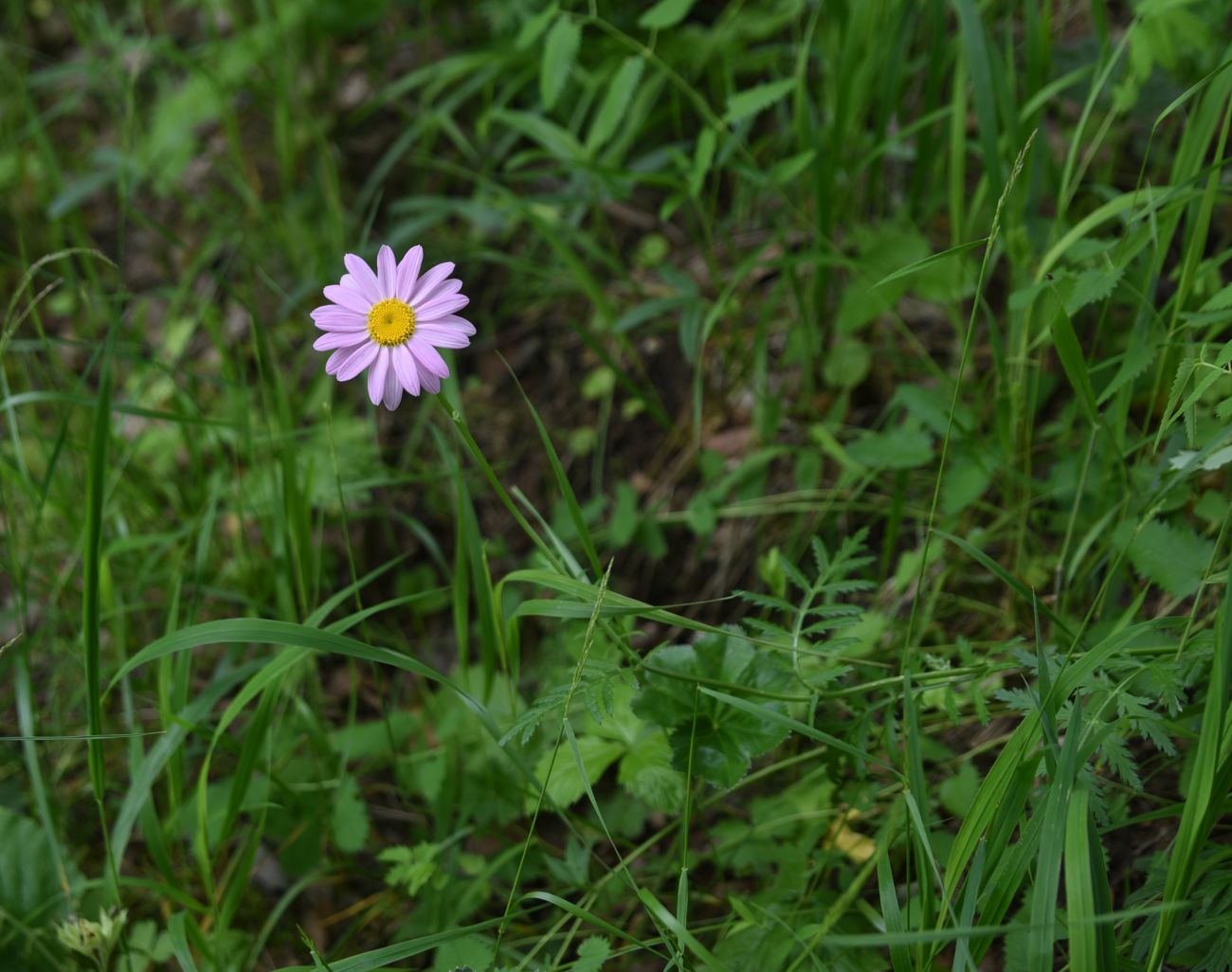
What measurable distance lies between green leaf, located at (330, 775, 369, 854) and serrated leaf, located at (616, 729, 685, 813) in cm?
44

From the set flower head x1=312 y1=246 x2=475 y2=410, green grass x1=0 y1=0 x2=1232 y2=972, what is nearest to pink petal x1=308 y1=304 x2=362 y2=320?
flower head x1=312 y1=246 x2=475 y2=410

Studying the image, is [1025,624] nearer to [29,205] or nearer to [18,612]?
[18,612]

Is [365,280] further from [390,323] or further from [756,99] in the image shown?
[756,99]

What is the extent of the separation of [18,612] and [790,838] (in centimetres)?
137

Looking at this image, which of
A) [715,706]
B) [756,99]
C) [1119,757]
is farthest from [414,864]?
[756,99]

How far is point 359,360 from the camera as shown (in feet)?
3.53

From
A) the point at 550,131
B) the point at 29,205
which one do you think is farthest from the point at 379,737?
the point at 29,205

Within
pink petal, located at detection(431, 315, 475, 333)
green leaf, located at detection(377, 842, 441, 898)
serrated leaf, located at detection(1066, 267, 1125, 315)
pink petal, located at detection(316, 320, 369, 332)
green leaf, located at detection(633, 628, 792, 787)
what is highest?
pink petal, located at detection(316, 320, 369, 332)

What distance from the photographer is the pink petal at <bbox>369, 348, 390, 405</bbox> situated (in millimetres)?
1048

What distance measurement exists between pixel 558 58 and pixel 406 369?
0.86 meters

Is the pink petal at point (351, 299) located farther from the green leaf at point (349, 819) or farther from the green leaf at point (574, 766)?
the green leaf at point (349, 819)

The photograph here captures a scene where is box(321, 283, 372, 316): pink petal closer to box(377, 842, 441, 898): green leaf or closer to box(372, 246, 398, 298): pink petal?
box(372, 246, 398, 298): pink petal

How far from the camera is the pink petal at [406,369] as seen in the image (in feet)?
3.34

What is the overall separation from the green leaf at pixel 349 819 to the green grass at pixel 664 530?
0.04 feet
